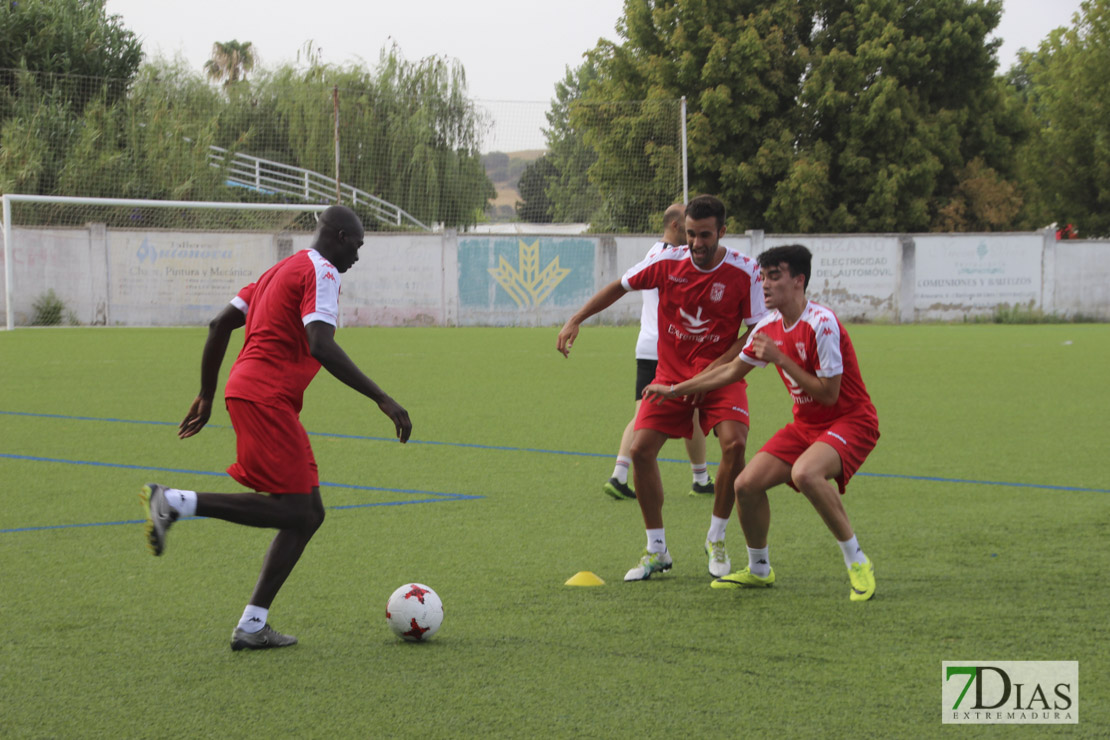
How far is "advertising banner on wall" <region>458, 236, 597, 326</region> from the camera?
28.7m

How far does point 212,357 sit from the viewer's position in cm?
464

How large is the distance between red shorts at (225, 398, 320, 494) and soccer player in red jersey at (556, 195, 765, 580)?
163 centimetres

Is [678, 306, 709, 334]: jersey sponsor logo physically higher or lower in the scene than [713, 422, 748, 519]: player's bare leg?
higher

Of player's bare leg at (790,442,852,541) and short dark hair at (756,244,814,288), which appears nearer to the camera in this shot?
player's bare leg at (790,442,852,541)

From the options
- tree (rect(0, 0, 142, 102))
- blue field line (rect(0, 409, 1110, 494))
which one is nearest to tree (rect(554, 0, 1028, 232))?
tree (rect(0, 0, 142, 102))

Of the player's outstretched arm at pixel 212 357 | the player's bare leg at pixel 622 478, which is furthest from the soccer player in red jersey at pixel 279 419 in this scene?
the player's bare leg at pixel 622 478

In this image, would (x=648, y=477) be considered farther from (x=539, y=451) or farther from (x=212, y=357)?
(x=539, y=451)

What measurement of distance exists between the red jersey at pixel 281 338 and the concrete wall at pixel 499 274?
2336 centimetres

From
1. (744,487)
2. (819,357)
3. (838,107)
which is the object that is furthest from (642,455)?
(838,107)

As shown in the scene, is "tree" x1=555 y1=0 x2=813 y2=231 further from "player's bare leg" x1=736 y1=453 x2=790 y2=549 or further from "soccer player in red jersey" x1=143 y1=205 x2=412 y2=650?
"soccer player in red jersey" x1=143 y1=205 x2=412 y2=650

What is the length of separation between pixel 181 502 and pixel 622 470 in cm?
380

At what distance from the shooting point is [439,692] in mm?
3787

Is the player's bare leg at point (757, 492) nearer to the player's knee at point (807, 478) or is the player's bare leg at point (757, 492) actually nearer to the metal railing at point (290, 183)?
the player's knee at point (807, 478)

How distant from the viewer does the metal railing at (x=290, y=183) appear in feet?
102
